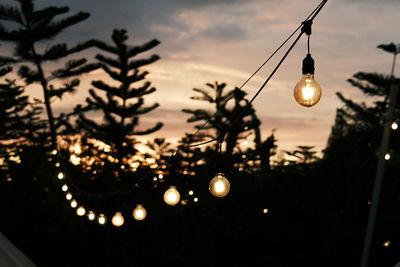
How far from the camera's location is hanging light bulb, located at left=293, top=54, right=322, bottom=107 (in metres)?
2.46

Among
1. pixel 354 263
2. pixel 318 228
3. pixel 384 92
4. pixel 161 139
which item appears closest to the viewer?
pixel 354 263

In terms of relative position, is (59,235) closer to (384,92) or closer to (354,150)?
(354,150)

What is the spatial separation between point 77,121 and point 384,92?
1592cm

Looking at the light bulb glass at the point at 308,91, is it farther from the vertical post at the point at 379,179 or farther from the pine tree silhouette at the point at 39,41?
the pine tree silhouette at the point at 39,41

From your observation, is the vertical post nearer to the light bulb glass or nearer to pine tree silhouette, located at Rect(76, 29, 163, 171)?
the light bulb glass

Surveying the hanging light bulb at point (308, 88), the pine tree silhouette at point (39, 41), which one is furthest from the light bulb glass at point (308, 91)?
the pine tree silhouette at point (39, 41)

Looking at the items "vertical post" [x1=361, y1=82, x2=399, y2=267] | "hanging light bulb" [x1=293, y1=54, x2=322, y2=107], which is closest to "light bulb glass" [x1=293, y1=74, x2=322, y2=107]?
"hanging light bulb" [x1=293, y1=54, x2=322, y2=107]

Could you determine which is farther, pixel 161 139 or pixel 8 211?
pixel 161 139

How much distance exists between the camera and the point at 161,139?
1989 centimetres

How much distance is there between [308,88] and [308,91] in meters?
0.02

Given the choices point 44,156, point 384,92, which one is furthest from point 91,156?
point 384,92

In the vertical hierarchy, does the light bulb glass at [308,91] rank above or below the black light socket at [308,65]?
below

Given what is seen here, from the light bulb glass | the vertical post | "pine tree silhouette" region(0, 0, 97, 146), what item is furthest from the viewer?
"pine tree silhouette" region(0, 0, 97, 146)

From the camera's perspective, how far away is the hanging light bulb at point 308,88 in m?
2.46
